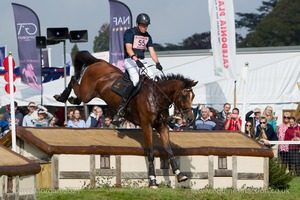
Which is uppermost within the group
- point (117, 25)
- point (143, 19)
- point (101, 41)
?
point (143, 19)

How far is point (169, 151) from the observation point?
1798 centimetres

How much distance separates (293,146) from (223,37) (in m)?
7.91

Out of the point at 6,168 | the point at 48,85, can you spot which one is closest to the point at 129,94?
the point at 6,168

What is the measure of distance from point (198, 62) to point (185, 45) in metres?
58.4

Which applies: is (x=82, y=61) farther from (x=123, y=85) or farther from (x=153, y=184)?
(x=153, y=184)

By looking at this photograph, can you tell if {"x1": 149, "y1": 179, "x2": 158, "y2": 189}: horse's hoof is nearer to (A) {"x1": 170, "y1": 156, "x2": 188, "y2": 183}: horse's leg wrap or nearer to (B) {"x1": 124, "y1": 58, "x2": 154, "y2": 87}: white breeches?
(A) {"x1": 170, "y1": 156, "x2": 188, "y2": 183}: horse's leg wrap

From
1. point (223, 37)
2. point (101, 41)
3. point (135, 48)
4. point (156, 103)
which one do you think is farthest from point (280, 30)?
point (156, 103)

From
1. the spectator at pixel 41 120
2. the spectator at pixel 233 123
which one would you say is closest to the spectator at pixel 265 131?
the spectator at pixel 233 123

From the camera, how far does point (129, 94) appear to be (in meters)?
18.4

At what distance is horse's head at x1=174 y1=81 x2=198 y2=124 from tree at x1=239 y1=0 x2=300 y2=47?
76492 mm

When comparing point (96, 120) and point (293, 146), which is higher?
point (96, 120)

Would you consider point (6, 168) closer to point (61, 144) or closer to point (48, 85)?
point (61, 144)

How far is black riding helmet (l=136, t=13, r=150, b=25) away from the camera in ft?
60.2

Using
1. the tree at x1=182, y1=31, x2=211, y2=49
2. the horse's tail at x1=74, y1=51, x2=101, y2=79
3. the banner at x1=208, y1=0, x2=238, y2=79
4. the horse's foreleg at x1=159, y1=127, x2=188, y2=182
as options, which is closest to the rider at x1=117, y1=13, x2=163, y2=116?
the horse's foreleg at x1=159, y1=127, x2=188, y2=182
